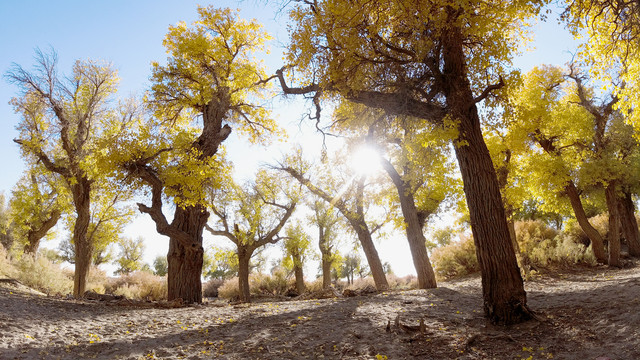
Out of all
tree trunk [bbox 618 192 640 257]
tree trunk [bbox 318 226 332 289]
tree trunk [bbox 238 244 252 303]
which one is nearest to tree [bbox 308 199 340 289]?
tree trunk [bbox 318 226 332 289]

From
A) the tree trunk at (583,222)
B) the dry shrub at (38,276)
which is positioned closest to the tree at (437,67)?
the tree trunk at (583,222)

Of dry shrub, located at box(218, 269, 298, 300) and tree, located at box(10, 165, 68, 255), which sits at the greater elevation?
tree, located at box(10, 165, 68, 255)

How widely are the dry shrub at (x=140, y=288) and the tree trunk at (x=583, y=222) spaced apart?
1717 centimetres

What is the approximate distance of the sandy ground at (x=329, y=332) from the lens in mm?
4316

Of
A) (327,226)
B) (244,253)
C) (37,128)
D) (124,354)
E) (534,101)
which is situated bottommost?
(124,354)

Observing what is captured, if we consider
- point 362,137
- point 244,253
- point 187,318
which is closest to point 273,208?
point 244,253

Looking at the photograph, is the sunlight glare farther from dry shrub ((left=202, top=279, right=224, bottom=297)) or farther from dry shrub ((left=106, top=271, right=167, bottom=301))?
dry shrub ((left=202, top=279, right=224, bottom=297))

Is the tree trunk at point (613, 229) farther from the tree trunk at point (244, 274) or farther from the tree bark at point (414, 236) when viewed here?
the tree trunk at point (244, 274)

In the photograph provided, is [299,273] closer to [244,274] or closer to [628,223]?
[244,274]

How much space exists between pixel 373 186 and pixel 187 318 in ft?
26.9

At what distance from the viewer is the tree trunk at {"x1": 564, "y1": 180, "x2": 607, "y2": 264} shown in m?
13.5

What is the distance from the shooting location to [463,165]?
231 inches

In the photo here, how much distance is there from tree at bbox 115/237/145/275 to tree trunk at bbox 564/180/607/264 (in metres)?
36.0

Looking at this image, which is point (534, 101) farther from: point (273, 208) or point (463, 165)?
point (273, 208)
